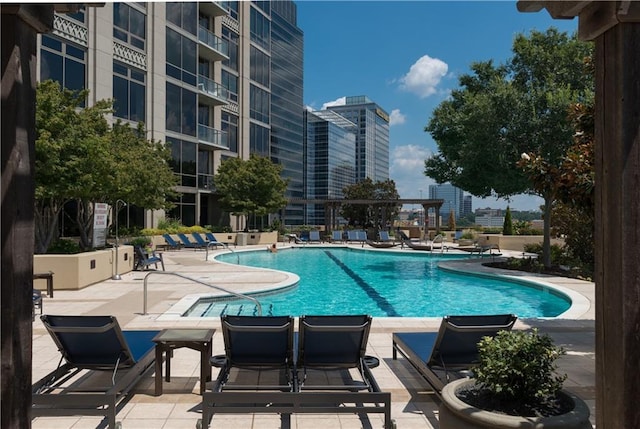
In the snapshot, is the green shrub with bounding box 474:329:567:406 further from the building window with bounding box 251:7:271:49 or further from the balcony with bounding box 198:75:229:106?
the building window with bounding box 251:7:271:49

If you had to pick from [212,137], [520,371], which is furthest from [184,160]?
[520,371]

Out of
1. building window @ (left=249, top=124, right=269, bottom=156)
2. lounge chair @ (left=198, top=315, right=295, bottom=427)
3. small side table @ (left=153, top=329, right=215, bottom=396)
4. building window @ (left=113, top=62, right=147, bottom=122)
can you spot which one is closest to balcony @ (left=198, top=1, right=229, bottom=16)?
building window @ (left=113, top=62, right=147, bottom=122)

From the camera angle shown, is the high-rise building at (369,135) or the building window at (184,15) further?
the high-rise building at (369,135)

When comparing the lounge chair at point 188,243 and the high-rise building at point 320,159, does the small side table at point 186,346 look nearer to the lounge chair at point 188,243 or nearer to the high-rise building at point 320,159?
the lounge chair at point 188,243

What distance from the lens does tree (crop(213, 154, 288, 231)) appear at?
2984 centimetres

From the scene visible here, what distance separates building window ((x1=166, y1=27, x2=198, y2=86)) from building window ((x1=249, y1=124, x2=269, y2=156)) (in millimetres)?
9188

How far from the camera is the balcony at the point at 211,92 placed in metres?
30.8

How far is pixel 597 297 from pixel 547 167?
4.34 meters

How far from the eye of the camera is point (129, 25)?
82.2 feet

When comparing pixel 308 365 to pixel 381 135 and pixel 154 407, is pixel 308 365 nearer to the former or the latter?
pixel 154 407

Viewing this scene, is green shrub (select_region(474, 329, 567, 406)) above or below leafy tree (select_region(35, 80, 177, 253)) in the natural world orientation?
below

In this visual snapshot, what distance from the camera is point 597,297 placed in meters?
2.90

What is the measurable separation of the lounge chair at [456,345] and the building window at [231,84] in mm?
33218

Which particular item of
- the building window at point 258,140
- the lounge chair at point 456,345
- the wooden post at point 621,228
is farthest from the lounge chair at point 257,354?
the building window at point 258,140
